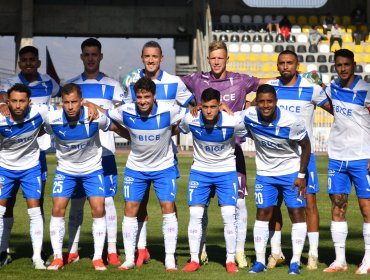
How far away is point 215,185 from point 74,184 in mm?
1431

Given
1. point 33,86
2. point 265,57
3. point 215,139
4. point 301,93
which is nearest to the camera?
point 215,139

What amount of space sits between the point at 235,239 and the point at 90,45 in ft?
8.33

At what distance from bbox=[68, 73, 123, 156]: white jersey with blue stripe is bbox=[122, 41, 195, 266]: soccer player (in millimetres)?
161

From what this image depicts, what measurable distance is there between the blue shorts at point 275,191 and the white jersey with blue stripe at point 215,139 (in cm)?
36

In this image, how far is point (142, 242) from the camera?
367 inches

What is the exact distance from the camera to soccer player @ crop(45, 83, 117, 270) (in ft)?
29.2

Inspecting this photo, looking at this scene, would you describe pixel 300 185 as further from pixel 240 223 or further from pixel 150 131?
pixel 150 131

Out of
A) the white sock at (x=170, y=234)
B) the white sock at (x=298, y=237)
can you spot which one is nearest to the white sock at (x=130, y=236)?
the white sock at (x=170, y=234)

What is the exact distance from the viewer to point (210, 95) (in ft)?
28.8

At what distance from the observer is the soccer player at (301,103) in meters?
9.05

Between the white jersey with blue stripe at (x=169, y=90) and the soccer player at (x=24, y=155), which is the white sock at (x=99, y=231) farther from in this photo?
the white jersey with blue stripe at (x=169, y=90)

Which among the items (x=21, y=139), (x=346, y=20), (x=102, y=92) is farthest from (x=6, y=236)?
(x=346, y=20)

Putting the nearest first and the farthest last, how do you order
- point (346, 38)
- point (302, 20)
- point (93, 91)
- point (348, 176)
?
1. point (348, 176)
2. point (93, 91)
3. point (346, 38)
4. point (302, 20)

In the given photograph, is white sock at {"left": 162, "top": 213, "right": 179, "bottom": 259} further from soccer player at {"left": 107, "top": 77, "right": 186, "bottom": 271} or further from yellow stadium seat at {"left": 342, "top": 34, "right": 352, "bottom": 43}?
yellow stadium seat at {"left": 342, "top": 34, "right": 352, "bottom": 43}
